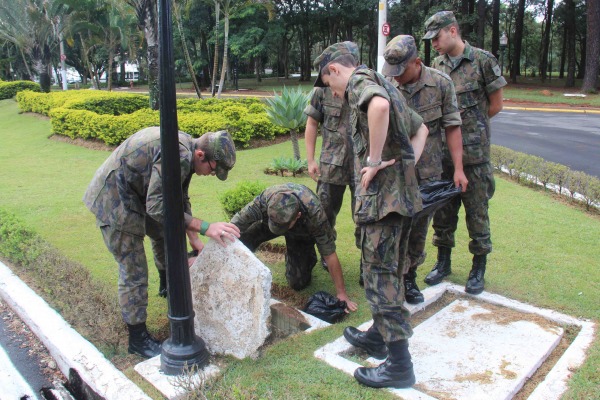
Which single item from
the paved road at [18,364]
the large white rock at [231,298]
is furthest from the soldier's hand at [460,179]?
the paved road at [18,364]

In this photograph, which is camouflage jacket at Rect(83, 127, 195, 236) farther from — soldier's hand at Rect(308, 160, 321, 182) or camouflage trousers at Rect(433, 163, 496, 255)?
camouflage trousers at Rect(433, 163, 496, 255)

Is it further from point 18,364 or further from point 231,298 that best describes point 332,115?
point 18,364

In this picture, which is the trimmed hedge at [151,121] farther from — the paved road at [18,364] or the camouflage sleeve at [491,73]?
the camouflage sleeve at [491,73]

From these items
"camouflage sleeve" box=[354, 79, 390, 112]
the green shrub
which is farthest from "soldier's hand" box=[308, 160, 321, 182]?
"camouflage sleeve" box=[354, 79, 390, 112]

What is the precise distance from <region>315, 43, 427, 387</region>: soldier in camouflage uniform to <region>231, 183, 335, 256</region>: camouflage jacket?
890 mm

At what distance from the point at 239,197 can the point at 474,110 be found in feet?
7.28

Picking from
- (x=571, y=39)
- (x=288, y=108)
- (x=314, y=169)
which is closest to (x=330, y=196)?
(x=314, y=169)

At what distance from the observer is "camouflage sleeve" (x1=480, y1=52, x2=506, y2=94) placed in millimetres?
3715

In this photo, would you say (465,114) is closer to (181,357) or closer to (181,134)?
(181,134)

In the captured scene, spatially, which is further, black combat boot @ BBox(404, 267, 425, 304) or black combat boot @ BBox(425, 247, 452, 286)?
black combat boot @ BBox(425, 247, 452, 286)

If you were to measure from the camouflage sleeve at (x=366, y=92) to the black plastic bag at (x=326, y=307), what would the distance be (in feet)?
5.38

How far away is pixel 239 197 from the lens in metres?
4.78

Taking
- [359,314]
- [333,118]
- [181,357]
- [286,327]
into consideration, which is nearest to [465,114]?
[333,118]

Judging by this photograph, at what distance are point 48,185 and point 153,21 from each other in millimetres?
7275
